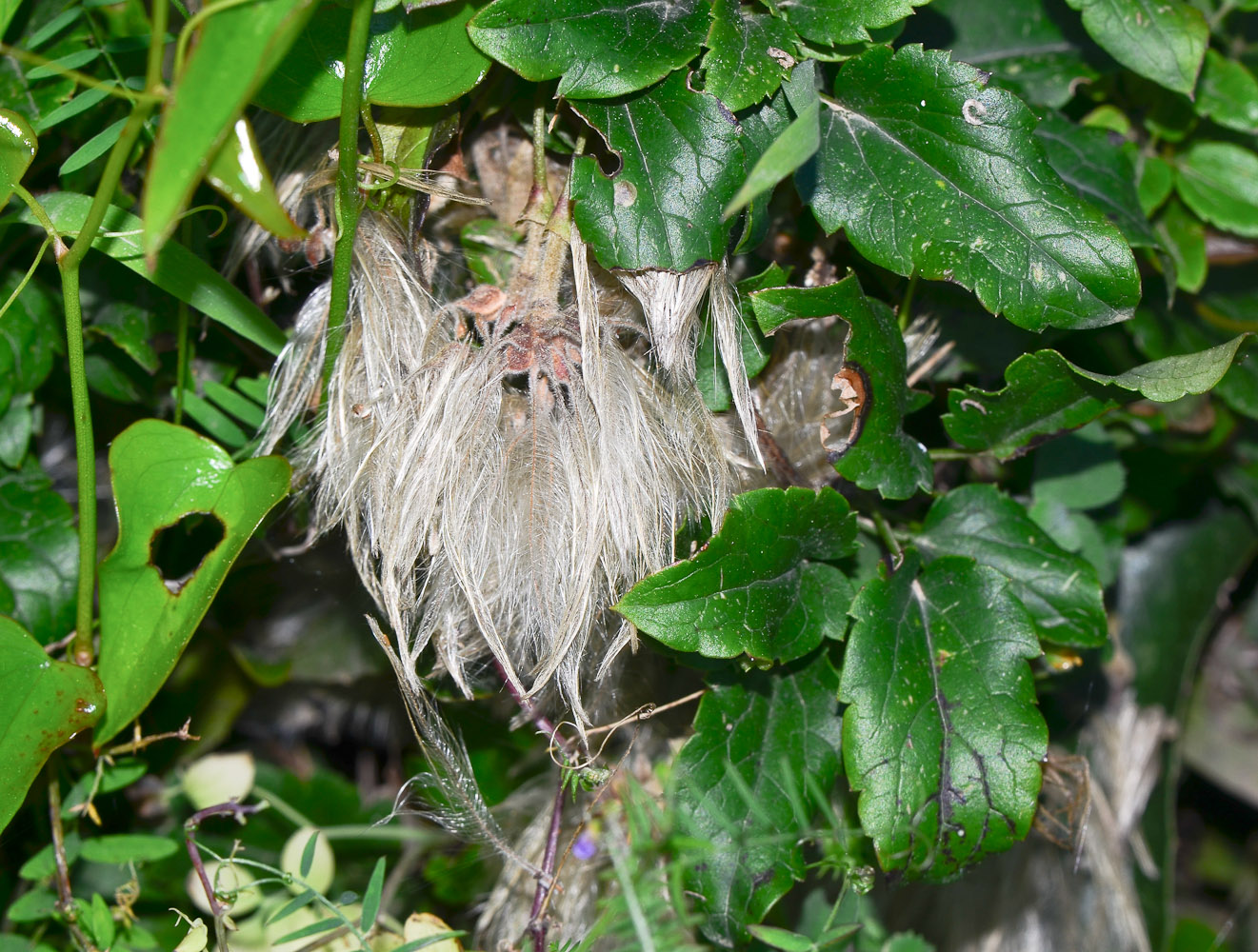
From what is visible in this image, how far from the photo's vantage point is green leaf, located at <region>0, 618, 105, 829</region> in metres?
0.67

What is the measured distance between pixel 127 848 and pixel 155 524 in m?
0.33

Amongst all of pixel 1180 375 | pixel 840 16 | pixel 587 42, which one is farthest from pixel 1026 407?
pixel 587 42

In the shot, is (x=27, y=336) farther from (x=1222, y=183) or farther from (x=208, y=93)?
(x=1222, y=183)

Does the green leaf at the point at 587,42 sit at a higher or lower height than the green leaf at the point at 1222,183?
higher

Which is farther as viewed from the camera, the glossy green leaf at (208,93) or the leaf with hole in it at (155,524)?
the leaf with hole in it at (155,524)

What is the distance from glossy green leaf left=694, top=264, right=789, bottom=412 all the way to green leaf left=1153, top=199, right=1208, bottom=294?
543 mm

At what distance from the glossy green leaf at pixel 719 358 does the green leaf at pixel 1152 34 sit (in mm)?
401

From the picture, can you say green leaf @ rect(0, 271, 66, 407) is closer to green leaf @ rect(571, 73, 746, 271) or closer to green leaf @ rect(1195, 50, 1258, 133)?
green leaf @ rect(571, 73, 746, 271)

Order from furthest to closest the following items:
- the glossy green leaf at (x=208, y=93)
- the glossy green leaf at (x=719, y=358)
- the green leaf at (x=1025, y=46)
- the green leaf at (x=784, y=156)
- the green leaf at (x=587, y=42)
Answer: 1. the green leaf at (x=1025, y=46)
2. the glossy green leaf at (x=719, y=358)
3. the green leaf at (x=587, y=42)
4. the green leaf at (x=784, y=156)
5. the glossy green leaf at (x=208, y=93)

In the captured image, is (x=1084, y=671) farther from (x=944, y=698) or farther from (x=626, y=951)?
(x=626, y=951)

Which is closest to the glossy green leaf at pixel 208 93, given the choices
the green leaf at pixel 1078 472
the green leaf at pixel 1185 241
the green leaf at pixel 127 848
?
the green leaf at pixel 127 848

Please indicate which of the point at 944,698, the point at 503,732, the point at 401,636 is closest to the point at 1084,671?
the point at 944,698

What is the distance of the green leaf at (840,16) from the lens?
68 cm

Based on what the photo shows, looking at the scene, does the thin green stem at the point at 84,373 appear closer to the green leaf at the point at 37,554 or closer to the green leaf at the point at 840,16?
the green leaf at the point at 37,554
